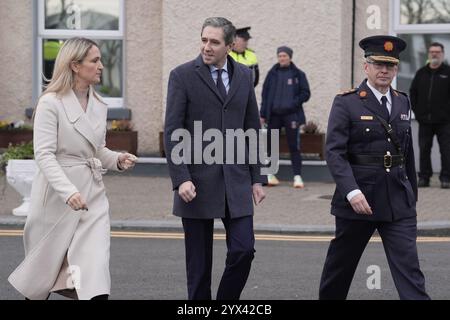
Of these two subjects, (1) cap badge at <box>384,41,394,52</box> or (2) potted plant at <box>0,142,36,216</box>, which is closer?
(1) cap badge at <box>384,41,394,52</box>

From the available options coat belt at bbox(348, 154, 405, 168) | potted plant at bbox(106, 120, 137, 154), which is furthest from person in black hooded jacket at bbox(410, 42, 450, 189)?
coat belt at bbox(348, 154, 405, 168)

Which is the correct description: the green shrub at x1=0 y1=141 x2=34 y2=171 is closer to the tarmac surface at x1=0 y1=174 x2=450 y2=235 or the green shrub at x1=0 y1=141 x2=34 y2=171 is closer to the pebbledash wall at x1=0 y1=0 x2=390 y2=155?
the tarmac surface at x1=0 y1=174 x2=450 y2=235

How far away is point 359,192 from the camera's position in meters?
6.59

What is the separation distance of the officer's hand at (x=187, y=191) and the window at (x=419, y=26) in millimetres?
10422

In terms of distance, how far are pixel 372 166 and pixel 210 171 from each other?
983 millimetres

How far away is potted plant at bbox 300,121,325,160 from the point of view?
621 inches

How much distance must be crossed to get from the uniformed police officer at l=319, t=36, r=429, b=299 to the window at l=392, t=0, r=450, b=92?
9.93 m

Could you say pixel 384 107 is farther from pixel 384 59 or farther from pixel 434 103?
pixel 434 103

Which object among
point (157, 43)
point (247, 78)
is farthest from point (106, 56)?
point (247, 78)

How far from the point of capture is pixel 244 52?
1460 cm

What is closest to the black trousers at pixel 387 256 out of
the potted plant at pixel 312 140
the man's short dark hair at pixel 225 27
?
the man's short dark hair at pixel 225 27

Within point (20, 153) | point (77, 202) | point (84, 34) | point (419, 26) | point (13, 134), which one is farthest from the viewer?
point (84, 34)

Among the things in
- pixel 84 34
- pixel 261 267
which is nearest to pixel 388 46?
pixel 261 267
